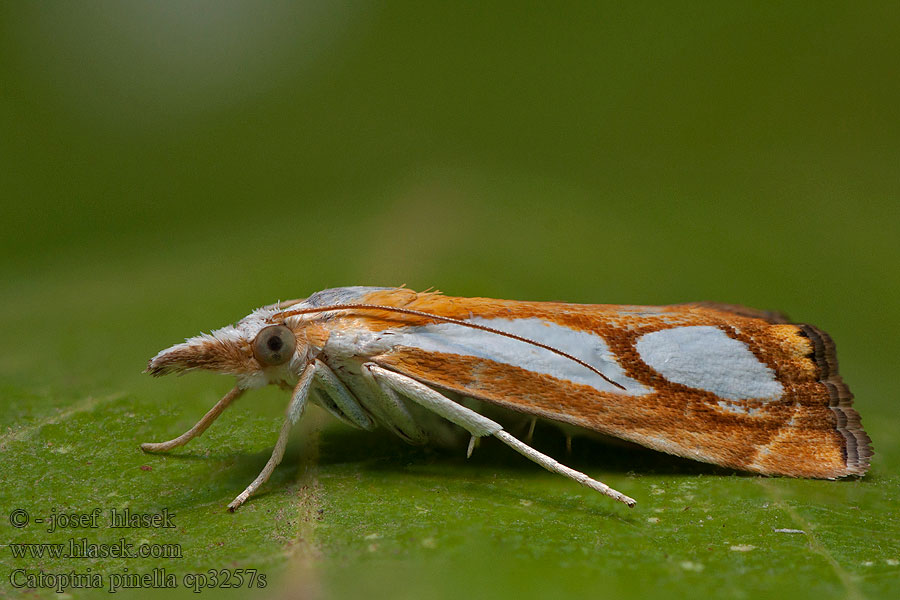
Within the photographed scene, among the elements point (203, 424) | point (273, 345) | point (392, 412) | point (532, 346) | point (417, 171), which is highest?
point (417, 171)

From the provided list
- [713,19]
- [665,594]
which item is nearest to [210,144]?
[713,19]

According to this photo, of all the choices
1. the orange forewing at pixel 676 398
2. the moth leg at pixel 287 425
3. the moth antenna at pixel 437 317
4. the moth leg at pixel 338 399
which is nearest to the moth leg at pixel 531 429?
the orange forewing at pixel 676 398

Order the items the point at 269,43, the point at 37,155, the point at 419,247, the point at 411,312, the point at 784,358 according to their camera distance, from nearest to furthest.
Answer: the point at 411,312
the point at 784,358
the point at 419,247
the point at 37,155
the point at 269,43

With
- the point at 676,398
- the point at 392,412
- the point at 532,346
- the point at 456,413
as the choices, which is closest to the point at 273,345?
the point at 392,412

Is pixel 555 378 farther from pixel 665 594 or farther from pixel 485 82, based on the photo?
pixel 485 82

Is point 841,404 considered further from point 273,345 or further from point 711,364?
point 273,345

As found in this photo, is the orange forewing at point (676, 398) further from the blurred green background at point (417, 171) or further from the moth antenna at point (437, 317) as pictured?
the blurred green background at point (417, 171)
